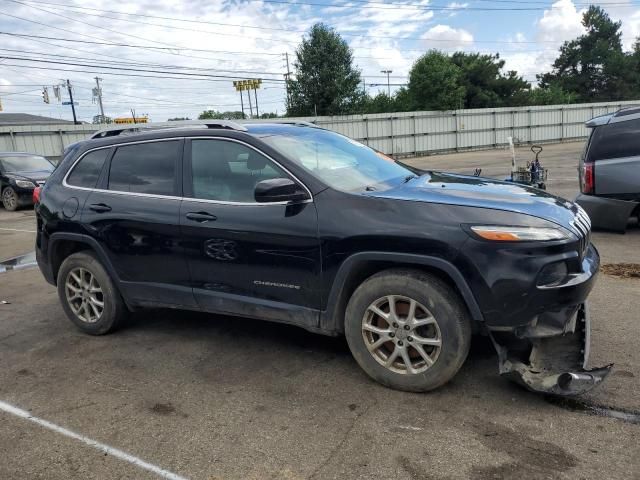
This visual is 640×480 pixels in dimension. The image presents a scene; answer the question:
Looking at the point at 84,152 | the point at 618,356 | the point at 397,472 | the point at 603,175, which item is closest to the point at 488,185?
the point at 618,356

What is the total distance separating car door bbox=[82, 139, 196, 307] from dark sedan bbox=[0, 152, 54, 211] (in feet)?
35.4

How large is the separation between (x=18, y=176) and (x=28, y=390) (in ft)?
41.8

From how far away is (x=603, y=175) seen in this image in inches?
286

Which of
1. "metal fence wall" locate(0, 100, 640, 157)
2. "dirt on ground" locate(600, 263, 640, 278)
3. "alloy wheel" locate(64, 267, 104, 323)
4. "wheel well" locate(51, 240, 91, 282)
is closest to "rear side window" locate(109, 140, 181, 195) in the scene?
"wheel well" locate(51, 240, 91, 282)

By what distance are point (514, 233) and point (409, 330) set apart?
86 cm

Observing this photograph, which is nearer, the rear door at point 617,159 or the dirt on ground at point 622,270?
the dirt on ground at point 622,270

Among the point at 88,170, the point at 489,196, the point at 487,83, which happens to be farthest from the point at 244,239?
the point at 487,83

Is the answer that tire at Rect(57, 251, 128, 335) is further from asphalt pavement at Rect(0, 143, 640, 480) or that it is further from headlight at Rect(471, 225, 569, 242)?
headlight at Rect(471, 225, 569, 242)

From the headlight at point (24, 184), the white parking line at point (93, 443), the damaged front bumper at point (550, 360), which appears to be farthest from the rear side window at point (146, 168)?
the headlight at point (24, 184)

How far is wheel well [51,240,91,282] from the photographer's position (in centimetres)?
484

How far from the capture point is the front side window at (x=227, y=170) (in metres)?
3.83

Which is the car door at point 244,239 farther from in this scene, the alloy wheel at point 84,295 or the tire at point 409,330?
the alloy wheel at point 84,295

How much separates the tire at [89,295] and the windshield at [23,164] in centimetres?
1222

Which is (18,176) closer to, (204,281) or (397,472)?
(204,281)
